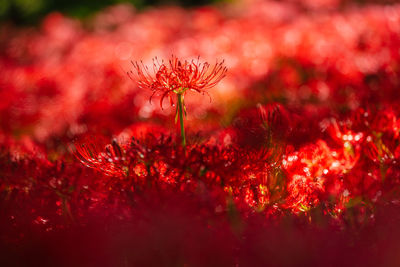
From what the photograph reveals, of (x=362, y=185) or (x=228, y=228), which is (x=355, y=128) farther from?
(x=228, y=228)

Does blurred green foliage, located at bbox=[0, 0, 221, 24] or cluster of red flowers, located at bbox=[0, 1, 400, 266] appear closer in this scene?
cluster of red flowers, located at bbox=[0, 1, 400, 266]

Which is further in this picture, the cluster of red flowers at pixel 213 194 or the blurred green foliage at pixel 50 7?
the blurred green foliage at pixel 50 7

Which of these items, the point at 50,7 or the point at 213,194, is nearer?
the point at 213,194

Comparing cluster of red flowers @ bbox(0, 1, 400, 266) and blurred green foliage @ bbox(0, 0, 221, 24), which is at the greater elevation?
blurred green foliage @ bbox(0, 0, 221, 24)

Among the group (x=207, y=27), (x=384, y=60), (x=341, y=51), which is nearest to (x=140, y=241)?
(x=384, y=60)

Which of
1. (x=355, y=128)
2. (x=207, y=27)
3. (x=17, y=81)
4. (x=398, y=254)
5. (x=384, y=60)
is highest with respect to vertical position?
(x=207, y=27)

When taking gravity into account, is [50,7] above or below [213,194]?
above

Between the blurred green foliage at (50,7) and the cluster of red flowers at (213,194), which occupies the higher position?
the blurred green foliage at (50,7)

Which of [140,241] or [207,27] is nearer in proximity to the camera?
[140,241]
